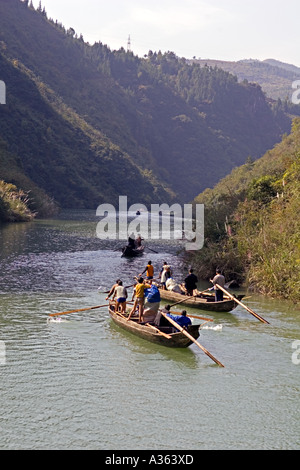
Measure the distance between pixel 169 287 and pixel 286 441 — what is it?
1511cm

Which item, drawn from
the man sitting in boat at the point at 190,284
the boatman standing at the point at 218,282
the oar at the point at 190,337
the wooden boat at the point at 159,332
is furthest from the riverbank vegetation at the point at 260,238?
the oar at the point at 190,337

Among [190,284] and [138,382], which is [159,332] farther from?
[190,284]

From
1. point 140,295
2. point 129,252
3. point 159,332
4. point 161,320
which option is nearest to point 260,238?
point 140,295

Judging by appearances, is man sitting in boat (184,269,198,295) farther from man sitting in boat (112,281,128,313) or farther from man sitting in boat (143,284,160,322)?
man sitting in boat (143,284,160,322)

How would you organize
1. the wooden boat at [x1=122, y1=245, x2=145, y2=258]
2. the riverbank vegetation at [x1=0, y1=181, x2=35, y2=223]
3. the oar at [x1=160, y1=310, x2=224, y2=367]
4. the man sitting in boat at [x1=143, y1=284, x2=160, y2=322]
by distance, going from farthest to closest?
the riverbank vegetation at [x1=0, y1=181, x2=35, y2=223] → the wooden boat at [x1=122, y1=245, x2=145, y2=258] → the man sitting in boat at [x1=143, y1=284, x2=160, y2=322] → the oar at [x1=160, y1=310, x2=224, y2=367]

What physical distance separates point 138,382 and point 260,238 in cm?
1592

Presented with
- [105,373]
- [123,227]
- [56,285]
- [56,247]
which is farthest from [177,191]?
[105,373]

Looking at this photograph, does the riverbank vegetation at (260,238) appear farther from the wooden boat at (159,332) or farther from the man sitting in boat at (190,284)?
the wooden boat at (159,332)

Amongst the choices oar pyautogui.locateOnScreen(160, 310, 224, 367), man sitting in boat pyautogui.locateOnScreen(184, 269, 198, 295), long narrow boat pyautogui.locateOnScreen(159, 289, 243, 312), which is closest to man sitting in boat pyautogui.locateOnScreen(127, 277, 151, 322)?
oar pyautogui.locateOnScreen(160, 310, 224, 367)

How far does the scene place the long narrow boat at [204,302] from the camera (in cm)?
2467

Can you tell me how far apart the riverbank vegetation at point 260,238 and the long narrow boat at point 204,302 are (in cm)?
345

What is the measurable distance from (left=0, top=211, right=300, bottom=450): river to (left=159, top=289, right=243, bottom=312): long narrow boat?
0.37m

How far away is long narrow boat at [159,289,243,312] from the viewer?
24672mm
